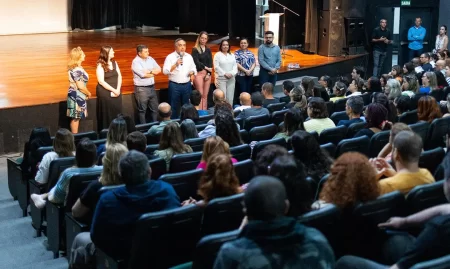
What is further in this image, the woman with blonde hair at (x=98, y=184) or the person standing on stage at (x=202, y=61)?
the person standing on stage at (x=202, y=61)

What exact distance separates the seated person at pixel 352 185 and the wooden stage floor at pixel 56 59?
235 inches

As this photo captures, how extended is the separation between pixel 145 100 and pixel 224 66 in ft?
4.36

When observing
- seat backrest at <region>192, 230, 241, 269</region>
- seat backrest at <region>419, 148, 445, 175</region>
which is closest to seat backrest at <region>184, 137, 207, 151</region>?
seat backrest at <region>419, 148, 445, 175</region>

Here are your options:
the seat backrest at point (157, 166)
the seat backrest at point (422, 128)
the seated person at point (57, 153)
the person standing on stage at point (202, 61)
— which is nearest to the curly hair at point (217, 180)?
the seat backrest at point (157, 166)

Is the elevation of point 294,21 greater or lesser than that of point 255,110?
greater

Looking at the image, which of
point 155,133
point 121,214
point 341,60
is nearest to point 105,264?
point 121,214

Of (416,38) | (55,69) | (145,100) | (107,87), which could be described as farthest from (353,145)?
(416,38)

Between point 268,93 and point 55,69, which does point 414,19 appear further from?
point 55,69

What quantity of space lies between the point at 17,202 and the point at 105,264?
2.85 metres

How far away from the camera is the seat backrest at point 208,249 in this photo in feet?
9.96

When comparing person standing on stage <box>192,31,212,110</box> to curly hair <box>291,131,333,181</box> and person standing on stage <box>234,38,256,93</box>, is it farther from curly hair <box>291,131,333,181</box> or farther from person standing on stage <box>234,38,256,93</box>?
curly hair <box>291,131,333,181</box>

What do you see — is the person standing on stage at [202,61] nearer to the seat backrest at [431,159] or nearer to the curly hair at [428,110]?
the curly hair at [428,110]

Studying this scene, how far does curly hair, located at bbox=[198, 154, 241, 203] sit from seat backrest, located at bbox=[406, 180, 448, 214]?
1.02m

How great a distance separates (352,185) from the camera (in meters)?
3.45
